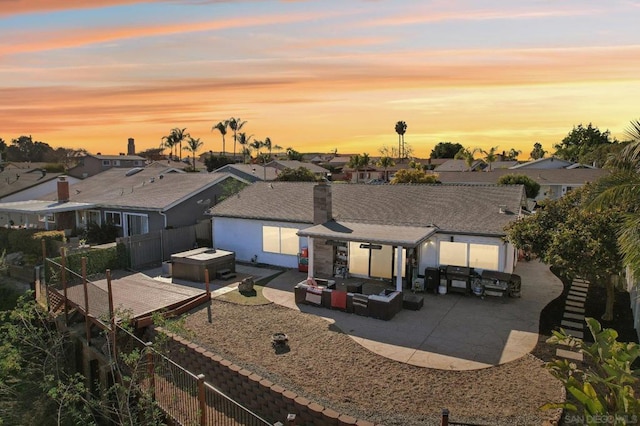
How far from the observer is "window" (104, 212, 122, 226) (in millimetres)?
27297

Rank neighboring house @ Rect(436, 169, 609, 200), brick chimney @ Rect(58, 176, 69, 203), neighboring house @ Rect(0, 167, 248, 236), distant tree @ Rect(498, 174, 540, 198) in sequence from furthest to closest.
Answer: neighboring house @ Rect(436, 169, 609, 200) < distant tree @ Rect(498, 174, 540, 198) < brick chimney @ Rect(58, 176, 69, 203) < neighboring house @ Rect(0, 167, 248, 236)

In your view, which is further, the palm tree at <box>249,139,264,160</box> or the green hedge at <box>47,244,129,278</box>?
the palm tree at <box>249,139,264,160</box>

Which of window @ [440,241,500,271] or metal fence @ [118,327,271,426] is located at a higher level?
window @ [440,241,500,271]

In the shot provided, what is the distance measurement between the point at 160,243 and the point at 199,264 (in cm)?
502

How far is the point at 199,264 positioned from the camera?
1959 cm

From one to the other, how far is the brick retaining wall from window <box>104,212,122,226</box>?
17101 millimetres

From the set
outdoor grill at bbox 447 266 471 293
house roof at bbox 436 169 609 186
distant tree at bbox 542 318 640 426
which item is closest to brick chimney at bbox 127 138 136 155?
house roof at bbox 436 169 609 186

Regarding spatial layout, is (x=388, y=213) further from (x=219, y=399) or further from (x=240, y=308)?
(x=219, y=399)

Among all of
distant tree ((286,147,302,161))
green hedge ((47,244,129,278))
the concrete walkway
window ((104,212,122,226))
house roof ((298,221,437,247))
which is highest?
distant tree ((286,147,302,161))

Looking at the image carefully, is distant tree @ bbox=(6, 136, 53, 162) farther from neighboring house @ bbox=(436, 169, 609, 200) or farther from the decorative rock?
the decorative rock

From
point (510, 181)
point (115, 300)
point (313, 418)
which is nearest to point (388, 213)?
point (115, 300)

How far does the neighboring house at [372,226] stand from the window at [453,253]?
0.04m

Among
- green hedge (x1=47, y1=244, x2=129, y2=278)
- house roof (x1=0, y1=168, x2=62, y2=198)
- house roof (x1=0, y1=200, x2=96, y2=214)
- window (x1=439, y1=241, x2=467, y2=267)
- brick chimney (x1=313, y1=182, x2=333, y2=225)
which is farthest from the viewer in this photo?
house roof (x1=0, y1=168, x2=62, y2=198)

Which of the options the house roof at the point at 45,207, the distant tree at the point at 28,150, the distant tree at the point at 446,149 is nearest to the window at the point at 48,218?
the house roof at the point at 45,207
